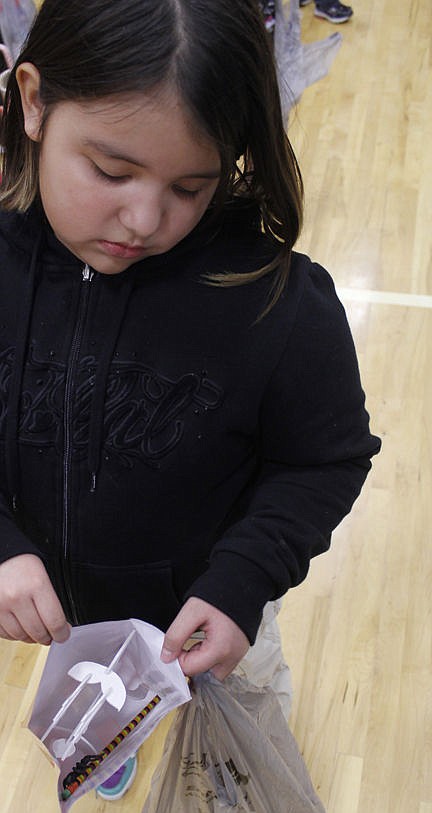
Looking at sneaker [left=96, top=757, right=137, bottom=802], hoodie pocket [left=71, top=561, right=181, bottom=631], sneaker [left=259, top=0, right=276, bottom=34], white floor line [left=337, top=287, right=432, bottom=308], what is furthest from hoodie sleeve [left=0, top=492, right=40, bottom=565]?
sneaker [left=259, top=0, right=276, bottom=34]

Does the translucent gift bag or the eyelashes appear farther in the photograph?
the translucent gift bag

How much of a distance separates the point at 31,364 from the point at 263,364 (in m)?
0.22

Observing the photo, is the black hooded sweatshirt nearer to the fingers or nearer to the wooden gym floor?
the fingers

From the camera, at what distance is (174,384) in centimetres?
92

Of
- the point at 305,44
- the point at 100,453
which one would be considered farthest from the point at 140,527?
the point at 305,44

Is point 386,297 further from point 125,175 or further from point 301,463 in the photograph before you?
point 125,175

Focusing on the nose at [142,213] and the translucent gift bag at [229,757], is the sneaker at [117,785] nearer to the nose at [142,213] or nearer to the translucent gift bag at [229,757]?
the translucent gift bag at [229,757]

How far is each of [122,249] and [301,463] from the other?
0.28 metres

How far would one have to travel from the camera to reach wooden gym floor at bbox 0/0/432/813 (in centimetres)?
154

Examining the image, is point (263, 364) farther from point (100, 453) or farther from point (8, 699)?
point (8, 699)

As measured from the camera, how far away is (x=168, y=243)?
2.70ft

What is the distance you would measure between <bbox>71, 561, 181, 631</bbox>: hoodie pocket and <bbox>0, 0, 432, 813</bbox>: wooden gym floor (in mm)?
563

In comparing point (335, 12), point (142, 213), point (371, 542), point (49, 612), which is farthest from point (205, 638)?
point (335, 12)

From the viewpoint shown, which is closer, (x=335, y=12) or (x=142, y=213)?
(x=142, y=213)
